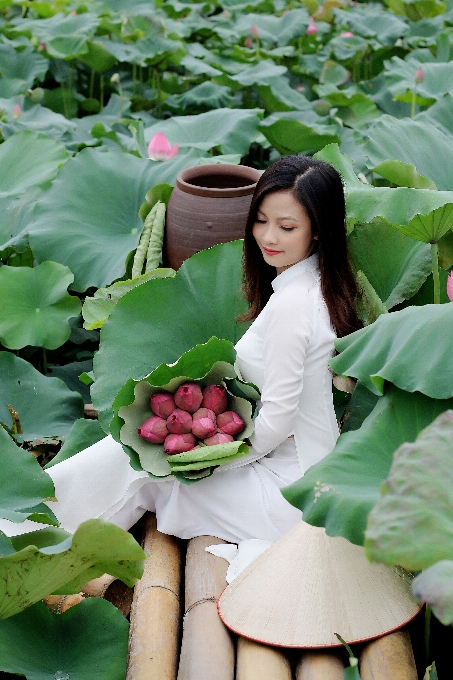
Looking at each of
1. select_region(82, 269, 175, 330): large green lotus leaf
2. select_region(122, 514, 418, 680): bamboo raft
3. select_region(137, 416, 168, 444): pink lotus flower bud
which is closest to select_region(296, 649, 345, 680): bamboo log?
select_region(122, 514, 418, 680): bamboo raft

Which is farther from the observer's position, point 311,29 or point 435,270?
point 311,29

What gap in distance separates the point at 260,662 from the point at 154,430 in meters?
0.54

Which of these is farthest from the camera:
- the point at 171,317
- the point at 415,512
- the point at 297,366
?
the point at 171,317

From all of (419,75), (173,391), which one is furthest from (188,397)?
(419,75)

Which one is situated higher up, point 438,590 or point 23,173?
point 438,590

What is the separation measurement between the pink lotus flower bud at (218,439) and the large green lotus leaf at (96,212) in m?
0.98

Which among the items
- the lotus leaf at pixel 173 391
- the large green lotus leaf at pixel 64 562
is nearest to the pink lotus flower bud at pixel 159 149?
the lotus leaf at pixel 173 391

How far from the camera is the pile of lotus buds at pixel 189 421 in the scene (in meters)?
1.86

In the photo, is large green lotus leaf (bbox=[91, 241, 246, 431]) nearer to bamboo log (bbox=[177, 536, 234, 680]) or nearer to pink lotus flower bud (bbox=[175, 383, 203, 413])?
pink lotus flower bud (bbox=[175, 383, 203, 413])

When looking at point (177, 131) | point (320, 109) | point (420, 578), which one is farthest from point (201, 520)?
point (320, 109)

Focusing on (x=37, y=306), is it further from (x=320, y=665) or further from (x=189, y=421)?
(x=320, y=665)

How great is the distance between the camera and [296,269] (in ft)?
6.07

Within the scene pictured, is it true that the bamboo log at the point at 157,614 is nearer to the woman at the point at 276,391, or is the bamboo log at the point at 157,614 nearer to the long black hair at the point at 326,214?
the woman at the point at 276,391

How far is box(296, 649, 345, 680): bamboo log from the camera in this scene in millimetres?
1522
